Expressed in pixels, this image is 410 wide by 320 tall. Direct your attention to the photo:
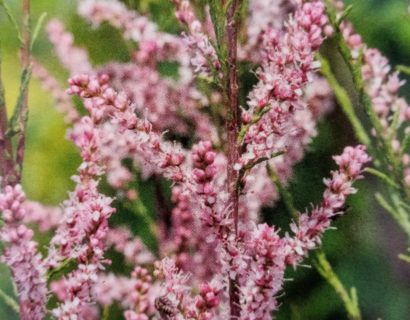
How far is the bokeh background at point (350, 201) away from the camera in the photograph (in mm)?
1723

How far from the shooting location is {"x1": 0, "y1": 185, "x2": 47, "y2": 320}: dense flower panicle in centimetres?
70

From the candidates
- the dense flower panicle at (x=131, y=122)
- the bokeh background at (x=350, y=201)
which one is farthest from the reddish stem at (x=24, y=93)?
the bokeh background at (x=350, y=201)

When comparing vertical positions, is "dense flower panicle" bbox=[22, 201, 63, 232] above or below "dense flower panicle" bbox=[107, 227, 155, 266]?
above

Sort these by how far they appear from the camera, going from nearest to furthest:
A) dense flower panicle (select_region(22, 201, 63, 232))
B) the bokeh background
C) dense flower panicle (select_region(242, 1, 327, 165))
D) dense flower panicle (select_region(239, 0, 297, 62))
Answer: dense flower panicle (select_region(242, 1, 327, 165))
dense flower panicle (select_region(239, 0, 297, 62))
dense flower panicle (select_region(22, 201, 63, 232))
the bokeh background

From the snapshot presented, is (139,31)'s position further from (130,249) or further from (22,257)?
(22,257)

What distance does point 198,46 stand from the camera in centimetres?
78

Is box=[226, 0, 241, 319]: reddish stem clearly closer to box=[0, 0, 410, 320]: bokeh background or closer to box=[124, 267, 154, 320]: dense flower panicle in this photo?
box=[124, 267, 154, 320]: dense flower panicle

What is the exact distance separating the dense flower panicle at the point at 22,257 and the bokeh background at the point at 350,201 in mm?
785

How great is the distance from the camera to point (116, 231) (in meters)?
→ 1.21

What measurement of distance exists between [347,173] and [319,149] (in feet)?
3.39

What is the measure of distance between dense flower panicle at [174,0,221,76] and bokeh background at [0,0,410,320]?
0.78 metres

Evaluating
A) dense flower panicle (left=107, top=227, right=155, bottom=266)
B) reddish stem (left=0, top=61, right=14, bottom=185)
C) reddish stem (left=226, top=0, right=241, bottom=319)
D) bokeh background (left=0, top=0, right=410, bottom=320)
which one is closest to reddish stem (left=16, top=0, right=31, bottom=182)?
reddish stem (left=0, top=61, right=14, bottom=185)

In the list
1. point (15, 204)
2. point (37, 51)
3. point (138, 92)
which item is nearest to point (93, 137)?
point (15, 204)

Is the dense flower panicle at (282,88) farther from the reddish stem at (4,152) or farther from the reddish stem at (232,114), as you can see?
the reddish stem at (4,152)
